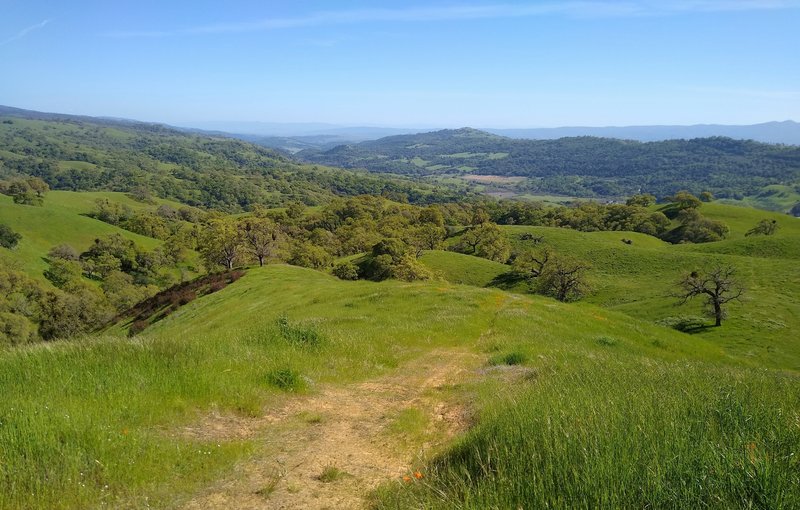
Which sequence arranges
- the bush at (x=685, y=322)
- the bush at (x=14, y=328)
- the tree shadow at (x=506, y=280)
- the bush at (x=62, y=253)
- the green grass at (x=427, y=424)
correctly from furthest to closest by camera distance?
the bush at (x=62, y=253) < the tree shadow at (x=506, y=280) < the bush at (x=14, y=328) < the bush at (x=685, y=322) < the green grass at (x=427, y=424)

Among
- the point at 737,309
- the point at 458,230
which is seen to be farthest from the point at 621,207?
the point at 737,309

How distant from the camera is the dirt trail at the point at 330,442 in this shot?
6.13 m

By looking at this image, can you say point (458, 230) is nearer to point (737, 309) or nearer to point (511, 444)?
point (737, 309)

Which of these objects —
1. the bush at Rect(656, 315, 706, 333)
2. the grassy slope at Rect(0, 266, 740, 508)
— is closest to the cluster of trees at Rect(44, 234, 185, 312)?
the bush at Rect(656, 315, 706, 333)

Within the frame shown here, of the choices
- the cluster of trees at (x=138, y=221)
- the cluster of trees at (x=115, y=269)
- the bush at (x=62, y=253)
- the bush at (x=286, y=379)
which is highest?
the bush at (x=286, y=379)

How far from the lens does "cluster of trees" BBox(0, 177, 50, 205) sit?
542 ft

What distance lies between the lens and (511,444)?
5242 millimetres

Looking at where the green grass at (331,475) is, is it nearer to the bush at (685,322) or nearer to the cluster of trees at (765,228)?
the bush at (685,322)

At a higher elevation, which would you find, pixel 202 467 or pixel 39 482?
pixel 39 482

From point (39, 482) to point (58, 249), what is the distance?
158371 millimetres

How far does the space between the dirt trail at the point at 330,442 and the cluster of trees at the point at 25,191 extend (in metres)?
207

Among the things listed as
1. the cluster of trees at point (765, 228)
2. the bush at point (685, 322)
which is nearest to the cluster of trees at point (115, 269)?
the bush at point (685, 322)

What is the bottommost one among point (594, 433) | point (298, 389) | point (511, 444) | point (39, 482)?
point (298, 389)

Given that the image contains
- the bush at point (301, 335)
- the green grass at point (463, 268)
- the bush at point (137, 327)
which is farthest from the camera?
the green grass at point (463, 268)
